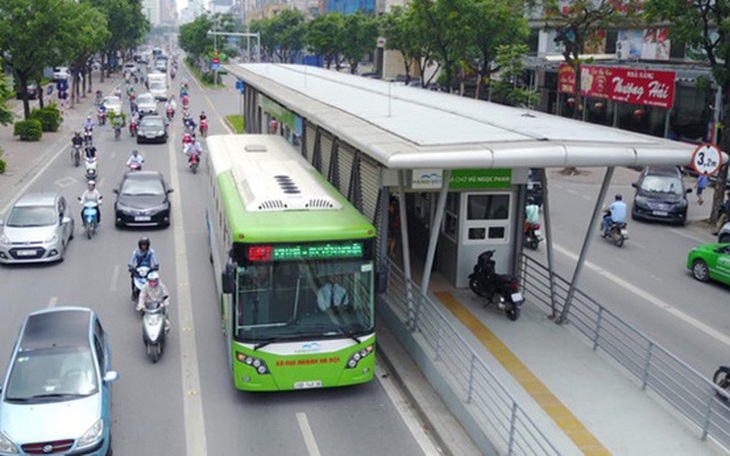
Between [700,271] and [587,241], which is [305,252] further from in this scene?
[700,271]

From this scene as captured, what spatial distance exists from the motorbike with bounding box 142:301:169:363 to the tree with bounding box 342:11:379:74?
6781 cm

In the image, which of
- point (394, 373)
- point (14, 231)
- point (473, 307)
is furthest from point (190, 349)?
point (14, 231)

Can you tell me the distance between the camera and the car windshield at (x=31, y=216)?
19531 mm

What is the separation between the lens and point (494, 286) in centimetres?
1429

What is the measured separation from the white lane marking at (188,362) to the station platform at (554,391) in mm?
3093

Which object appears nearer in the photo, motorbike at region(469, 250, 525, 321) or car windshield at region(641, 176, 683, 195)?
motorbike at region(469, 250, 525, 321)

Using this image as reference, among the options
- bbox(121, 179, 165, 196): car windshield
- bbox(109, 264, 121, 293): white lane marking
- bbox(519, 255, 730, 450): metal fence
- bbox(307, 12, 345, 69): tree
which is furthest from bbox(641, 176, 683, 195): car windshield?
bbox(307, 12, 345, 69): tree

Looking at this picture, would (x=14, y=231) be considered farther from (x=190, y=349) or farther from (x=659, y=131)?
(x=659, y=131)

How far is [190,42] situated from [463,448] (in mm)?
119434

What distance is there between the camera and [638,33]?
4634 centimetres

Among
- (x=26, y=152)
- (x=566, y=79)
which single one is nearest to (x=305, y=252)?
(x=26, y=152)

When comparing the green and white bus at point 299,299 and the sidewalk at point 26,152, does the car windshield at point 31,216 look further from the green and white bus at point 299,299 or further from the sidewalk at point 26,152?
the green and white bus at point 299,299

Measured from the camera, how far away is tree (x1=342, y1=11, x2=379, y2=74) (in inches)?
3103

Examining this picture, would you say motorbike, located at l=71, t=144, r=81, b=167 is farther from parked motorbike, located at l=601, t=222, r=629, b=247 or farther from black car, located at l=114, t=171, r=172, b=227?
parked motorbike, located at l=601, t=222, r=629, b=247
